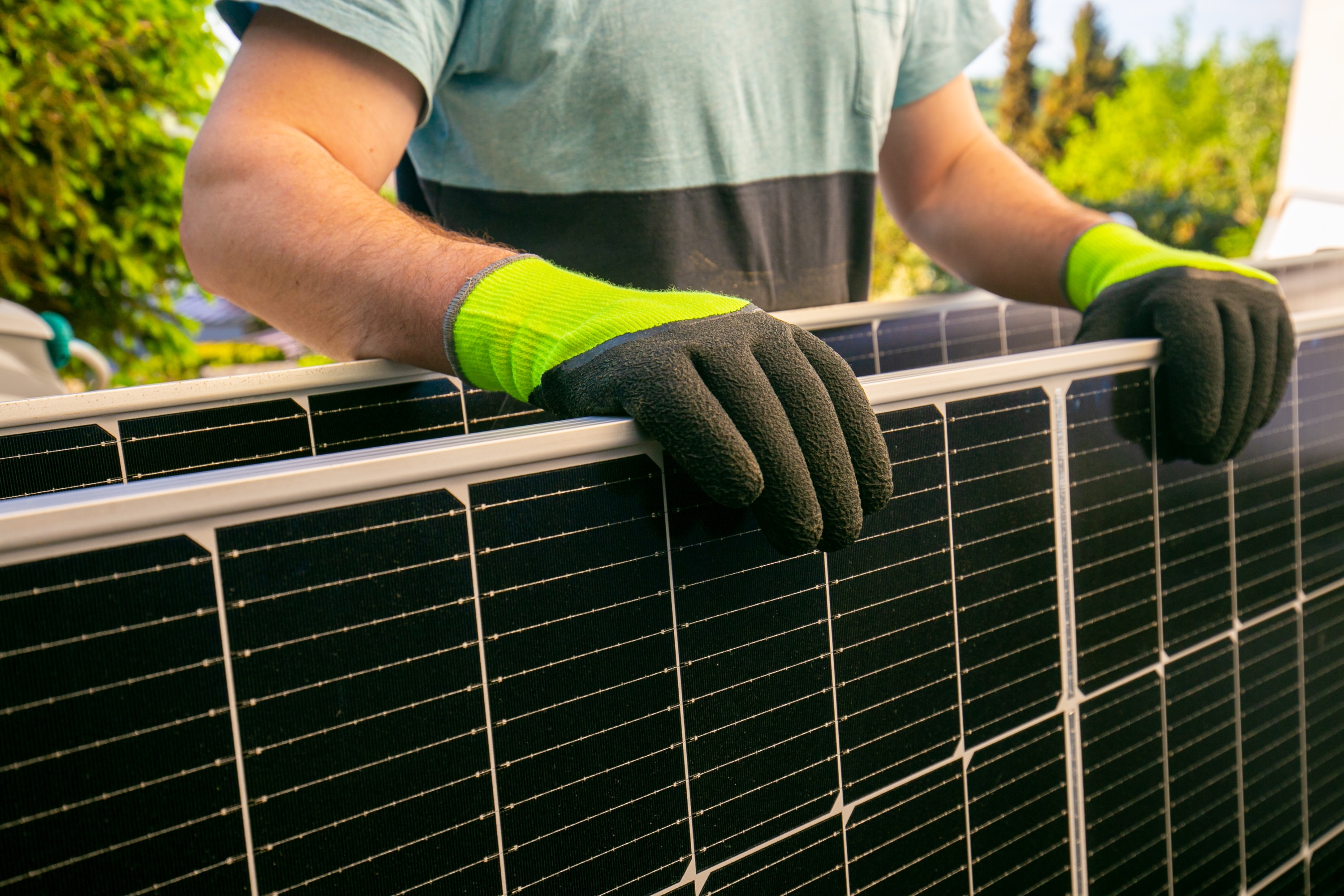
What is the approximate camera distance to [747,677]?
109 cm

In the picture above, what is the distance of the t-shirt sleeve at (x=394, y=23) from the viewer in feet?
5.08

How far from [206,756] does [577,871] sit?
40 cm

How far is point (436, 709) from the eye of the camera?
91 cm

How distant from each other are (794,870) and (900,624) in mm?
324

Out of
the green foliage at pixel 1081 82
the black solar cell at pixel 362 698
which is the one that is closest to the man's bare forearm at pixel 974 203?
the black solar cell at pixel 362 698

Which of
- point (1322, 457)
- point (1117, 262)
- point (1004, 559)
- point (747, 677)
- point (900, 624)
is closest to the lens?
point (747, 677)

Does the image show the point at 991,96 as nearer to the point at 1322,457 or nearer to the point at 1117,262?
the point at 1117,262

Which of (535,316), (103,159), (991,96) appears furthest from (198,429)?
(991,96)

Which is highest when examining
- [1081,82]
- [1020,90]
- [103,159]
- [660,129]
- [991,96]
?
[991,96]

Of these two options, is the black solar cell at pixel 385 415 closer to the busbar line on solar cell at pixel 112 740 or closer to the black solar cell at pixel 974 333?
the busbar line on solar cell at pixel 112 740

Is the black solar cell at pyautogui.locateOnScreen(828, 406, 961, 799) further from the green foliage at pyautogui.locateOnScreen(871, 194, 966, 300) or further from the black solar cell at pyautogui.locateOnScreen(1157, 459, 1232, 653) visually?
the green foliage at pyautogui.locateOnScreen(871, 194, 966, 300)

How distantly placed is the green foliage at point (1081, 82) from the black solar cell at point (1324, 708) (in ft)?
175

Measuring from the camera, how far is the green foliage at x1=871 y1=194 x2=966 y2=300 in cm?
2997

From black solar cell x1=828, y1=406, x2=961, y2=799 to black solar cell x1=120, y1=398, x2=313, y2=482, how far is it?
75 cm
